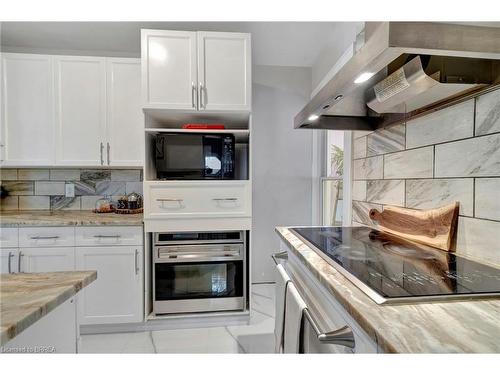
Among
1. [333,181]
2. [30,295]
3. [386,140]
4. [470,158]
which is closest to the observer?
[30,295]

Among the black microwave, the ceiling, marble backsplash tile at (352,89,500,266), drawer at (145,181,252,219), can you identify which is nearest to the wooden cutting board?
marble backsplash tile at (352,89,500,266)

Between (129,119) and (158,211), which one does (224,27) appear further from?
(158,211)

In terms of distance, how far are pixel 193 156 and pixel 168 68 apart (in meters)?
0.69

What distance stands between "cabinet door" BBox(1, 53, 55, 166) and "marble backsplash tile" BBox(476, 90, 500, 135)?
2.73 m

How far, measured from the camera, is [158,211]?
1919 mm

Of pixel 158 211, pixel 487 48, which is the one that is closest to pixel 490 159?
pixel 487 48

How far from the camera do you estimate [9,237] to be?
1865 mm

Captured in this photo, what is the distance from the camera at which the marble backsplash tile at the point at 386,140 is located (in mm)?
1270

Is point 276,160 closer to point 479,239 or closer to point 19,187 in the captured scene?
point 479,239

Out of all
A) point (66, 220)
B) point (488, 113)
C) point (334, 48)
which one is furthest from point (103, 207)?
point (488, 113)

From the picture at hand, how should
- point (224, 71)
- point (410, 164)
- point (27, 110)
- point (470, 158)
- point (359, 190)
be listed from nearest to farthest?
point (470, 158)
point (410, 164)
point (359, 190)
point (224, 71)
point (27, 110)

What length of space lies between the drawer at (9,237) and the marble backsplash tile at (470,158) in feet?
8.72

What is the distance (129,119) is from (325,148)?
6.43 feet

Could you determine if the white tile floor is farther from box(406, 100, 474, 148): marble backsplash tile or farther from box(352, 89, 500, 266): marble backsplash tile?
box(406, 100, 474, 148): marble backsplash tile
